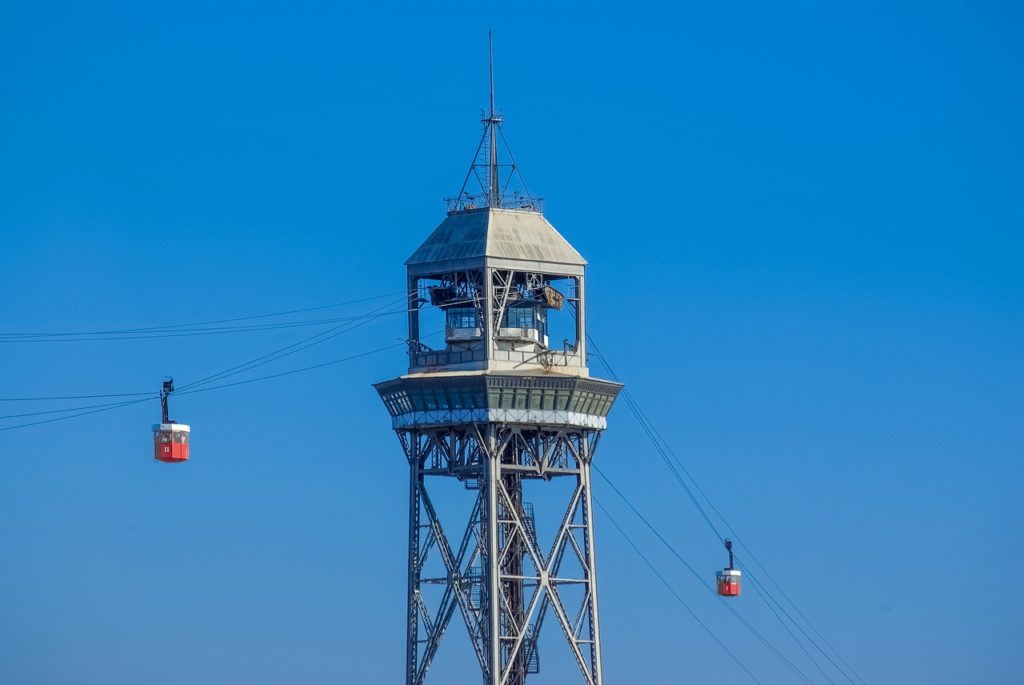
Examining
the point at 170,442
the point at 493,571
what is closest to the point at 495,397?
the point at 493,571

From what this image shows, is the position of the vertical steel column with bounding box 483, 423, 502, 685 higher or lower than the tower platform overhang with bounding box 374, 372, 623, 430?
lower

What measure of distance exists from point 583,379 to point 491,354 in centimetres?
588

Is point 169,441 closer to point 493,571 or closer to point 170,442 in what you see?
point 170,442

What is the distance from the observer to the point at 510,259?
199375 mm

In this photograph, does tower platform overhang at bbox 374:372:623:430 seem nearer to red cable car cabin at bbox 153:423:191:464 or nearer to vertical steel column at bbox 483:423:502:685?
vertical steel column at bbox 483:423:502:685

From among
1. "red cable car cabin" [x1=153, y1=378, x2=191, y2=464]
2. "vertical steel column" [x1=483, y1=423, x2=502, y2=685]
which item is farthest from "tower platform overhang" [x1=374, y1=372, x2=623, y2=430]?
"red cable car cabin" [x1=153, y1=378, x2=191, y2=464]

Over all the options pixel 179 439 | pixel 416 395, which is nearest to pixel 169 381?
pixel 179 439

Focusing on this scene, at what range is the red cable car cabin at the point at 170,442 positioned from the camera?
173 meters

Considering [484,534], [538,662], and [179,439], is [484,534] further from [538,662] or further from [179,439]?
[179,439]

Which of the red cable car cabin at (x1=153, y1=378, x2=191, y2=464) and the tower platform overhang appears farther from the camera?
the tower platform overhang

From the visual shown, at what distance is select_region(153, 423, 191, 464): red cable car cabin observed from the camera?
172625 millimetres

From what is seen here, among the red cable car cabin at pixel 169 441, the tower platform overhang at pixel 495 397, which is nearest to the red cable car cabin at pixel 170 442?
the red cable car cabin at pixel 169 441

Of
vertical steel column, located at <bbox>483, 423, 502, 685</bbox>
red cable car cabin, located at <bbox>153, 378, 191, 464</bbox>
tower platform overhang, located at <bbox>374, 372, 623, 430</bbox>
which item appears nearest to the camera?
red cable car cabin, located at <bbox>153, 378, 191, 464</bbox>

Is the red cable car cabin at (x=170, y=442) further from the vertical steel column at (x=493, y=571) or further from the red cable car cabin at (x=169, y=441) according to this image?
the vertical steel column at (x=493, y=571)
